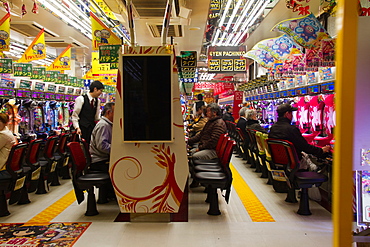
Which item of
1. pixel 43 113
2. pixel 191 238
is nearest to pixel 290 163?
pixel 191 238

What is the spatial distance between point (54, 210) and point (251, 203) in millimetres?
2937

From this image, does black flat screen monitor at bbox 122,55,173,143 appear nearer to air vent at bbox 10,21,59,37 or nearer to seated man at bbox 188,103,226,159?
seated man at bbox 188,103,226,159

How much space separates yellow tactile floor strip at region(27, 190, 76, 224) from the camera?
14.7ft

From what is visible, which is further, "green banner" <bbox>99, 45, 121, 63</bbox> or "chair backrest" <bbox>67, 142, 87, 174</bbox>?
"green banner" <bbox>99, 45, 121, 63</bbox>

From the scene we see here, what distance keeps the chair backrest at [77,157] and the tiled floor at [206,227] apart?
63cm

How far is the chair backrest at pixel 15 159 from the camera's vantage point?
456 cm

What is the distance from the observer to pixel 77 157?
4777mm

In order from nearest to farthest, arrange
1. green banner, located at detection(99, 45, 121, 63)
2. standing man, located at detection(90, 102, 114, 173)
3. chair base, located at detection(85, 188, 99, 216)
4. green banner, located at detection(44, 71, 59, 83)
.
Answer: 1. chair base, located at detection(85, 188, 99, 216)
2. standing man, located at detection(90, 102, 114, 173)
3. green banner, located at detection(99, 45, 121, 63)
4. green banner, located at detection(44, 71, 59, 83)

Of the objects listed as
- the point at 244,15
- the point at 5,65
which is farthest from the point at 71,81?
the point at 244,15

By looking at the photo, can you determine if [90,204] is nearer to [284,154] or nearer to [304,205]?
[284,154]

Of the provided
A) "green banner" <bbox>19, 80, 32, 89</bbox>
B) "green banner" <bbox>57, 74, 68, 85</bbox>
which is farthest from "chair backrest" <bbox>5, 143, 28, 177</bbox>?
"green banner" <bbox>57, 74, 68, 85</bbox>

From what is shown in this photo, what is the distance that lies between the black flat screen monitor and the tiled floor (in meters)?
1.10

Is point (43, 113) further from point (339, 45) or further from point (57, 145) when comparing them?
point (339, 45)

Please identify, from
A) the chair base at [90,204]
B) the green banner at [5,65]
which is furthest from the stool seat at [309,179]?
the green banner at [5,65]
